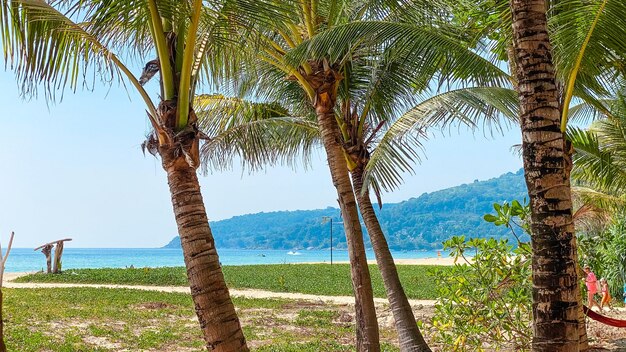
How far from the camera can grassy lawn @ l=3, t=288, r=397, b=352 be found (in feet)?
31.7

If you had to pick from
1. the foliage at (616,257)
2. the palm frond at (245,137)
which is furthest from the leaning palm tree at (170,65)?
the foliage at (616,257)

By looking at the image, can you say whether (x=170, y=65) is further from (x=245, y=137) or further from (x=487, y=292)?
(x=245, y=137)

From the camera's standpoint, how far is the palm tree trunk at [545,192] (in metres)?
3.12

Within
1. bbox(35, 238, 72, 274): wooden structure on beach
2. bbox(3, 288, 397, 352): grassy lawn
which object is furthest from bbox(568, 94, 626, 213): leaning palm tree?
bbox(35, 238, 72, 274): wooden structure on beach

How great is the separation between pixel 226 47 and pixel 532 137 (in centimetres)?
266

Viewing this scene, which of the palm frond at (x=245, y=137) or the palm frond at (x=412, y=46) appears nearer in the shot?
the palm frond at (x=412, y=46)

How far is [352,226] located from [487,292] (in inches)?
69.2

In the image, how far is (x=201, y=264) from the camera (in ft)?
11.8

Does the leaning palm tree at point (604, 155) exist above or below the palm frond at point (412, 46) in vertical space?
below

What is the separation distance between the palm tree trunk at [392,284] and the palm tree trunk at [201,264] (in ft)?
13.1

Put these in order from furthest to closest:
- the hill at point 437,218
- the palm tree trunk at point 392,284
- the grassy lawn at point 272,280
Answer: the hill at point 437,218 < the grassy lawn at point 272,280 < the palm tree trunk at point 392,284

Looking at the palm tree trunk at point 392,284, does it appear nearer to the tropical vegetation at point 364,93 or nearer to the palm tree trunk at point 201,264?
the tropical vegetation at point 364,93

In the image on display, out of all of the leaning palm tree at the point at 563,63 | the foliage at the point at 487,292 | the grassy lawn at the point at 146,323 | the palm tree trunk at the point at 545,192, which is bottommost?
the grassy lawn at the point at 146,323

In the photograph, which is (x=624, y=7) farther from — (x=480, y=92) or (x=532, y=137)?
(x=532, y=137)
